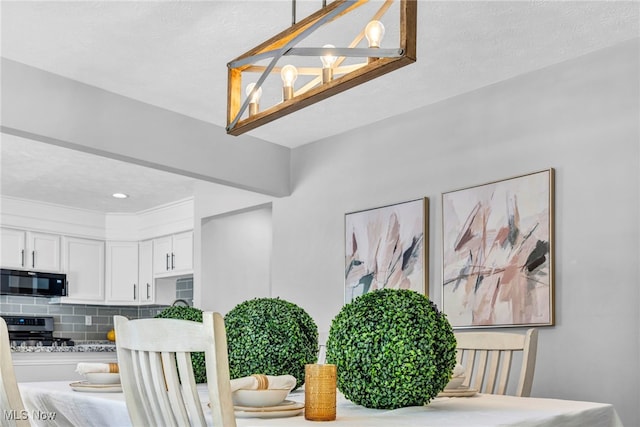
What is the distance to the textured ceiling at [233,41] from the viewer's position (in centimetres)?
284

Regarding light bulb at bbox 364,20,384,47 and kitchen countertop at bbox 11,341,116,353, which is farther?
kitchen countertop at bbox 11,341,116,353

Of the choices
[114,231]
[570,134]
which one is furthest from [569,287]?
[114,231]

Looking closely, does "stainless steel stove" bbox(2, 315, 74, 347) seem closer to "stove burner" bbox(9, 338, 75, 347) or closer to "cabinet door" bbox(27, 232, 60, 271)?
"stove burner" bbox(9, 338, 75, 347)

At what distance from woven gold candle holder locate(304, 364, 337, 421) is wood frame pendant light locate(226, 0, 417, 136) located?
33.1 inches

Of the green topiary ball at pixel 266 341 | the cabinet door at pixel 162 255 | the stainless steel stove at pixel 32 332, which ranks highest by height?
the cabinet door at pixel 162 255

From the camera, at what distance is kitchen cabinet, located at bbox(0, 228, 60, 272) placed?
626 centimetres

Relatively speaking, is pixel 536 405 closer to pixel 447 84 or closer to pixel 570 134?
pixel 570 134

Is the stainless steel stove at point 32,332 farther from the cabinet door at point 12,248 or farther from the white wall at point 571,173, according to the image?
the white wall at point 571,173

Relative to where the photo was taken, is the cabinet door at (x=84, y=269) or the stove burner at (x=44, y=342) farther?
the cabinet door at (x=84, y=269)

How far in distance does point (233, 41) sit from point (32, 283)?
13.6ft

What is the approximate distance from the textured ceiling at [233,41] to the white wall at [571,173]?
13 centimetres

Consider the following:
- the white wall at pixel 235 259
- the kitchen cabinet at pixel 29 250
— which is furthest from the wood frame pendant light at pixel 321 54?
the kitchen cabinet at pixel 29 250

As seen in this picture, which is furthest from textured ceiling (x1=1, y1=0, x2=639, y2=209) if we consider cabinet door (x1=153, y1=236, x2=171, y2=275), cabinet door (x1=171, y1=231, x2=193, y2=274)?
cabinet door (x1=153, y1=236, x2=171, y2=275)

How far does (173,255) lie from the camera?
6684 mm
